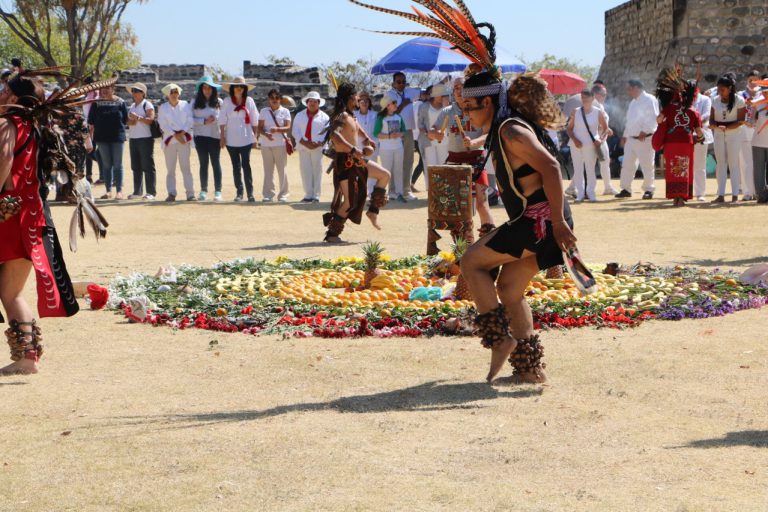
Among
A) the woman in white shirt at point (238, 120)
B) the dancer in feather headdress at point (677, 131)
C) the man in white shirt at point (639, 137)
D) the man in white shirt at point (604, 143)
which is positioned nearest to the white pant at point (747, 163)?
the dancer in feather headdress at point (677, 131)

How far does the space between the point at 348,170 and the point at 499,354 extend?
678cm

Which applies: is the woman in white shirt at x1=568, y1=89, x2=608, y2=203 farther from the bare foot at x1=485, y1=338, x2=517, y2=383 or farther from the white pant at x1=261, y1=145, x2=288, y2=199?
the bare foot at x1=485, y1=338, x2=517, y2=383

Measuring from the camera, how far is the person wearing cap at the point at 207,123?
19.3 m

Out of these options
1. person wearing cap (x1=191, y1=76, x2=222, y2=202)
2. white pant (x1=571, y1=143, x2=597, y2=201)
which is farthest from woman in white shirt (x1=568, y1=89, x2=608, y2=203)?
person wearing cap (x1=191, y1=76, x2=222, y2=202)

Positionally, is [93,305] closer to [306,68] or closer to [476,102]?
[476,102]

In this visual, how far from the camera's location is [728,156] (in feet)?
59.5

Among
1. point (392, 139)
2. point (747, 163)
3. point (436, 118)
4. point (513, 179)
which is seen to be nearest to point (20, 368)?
point (513, 179)

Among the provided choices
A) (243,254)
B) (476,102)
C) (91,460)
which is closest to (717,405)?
(476,102)

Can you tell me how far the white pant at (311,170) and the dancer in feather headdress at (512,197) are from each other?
493 inches

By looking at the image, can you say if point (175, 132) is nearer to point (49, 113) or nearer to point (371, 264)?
point (371, 264)

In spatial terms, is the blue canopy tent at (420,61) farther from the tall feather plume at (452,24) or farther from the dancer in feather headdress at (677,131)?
the tall feather plume at (452,24)

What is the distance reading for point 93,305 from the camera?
9.38 meters

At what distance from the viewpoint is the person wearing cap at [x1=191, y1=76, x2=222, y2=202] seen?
19312 millimetres

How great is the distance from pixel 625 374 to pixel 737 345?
116 centimetres
